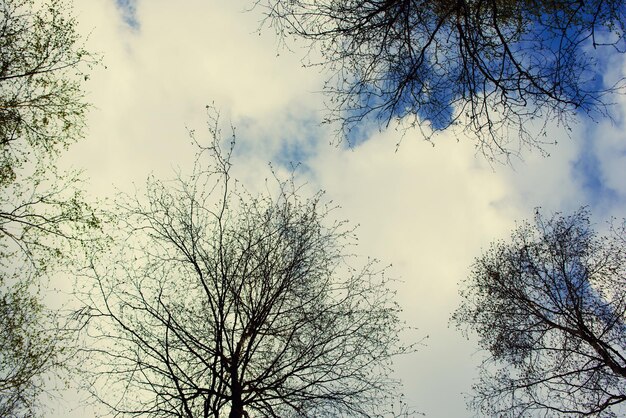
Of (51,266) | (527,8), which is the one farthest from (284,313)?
(527,8)

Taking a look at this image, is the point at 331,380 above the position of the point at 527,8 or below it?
below

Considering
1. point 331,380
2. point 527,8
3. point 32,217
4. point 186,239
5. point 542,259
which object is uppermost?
point 542,259

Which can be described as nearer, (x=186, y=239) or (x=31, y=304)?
(x=186, y=239)

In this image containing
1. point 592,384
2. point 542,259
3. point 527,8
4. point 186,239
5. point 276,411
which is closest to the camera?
point 527,8

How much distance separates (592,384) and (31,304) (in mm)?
12611

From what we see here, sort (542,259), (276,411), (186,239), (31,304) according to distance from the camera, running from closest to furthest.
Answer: (276,411), (186,239), (31,304), (542,259)

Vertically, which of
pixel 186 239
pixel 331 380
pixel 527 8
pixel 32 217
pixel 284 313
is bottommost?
pixel 331 380

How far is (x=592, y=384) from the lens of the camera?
855cm

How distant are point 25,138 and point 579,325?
11790 mm

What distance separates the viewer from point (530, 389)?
9086 mm

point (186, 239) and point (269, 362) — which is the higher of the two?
point (186, 239)

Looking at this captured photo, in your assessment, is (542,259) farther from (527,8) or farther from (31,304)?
(31,304)

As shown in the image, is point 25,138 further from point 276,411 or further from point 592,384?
point 592,384

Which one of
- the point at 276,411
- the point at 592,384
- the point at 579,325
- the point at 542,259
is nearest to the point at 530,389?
the point at 592,384
